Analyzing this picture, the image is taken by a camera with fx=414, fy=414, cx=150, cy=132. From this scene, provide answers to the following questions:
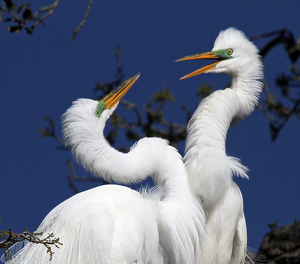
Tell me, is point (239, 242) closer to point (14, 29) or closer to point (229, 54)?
point (229, 54)

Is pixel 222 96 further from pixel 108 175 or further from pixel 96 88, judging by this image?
pixel 96 88

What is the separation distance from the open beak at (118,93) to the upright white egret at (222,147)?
0.40 meters

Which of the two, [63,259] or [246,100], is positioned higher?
[246,100]

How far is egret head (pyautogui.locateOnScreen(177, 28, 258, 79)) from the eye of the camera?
2.88m

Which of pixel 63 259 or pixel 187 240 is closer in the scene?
pixel 63 259

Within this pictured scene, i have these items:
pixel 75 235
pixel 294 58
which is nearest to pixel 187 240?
pixel 75 235

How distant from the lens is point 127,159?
8.05 feet

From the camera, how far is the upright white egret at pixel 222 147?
2.58 meters

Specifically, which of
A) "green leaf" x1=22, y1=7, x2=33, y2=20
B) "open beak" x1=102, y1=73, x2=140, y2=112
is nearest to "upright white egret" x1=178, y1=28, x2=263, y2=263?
"open beak" x1=102, y1=73, x2=140, y2=112

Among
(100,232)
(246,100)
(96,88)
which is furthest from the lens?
(96,88)

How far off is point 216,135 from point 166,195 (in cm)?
50

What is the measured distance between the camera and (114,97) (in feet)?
9.46

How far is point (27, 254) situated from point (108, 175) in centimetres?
61

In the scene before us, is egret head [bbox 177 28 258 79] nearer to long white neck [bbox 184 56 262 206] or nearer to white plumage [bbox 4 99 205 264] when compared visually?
long white neck [bbox 184 56 262 206]
